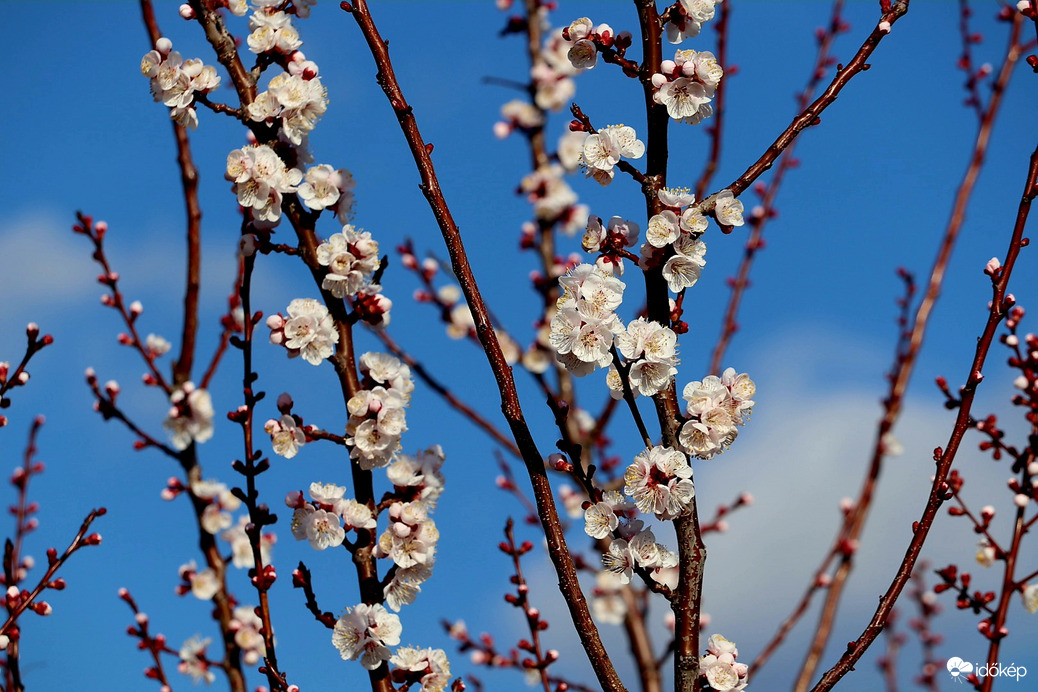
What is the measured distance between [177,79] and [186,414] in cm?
163

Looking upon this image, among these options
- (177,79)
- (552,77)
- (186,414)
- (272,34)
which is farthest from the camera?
(552,77)

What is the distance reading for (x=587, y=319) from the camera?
181cm

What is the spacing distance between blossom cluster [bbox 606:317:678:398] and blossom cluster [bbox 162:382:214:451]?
2.36 metres

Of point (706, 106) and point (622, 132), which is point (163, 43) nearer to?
point (622, 132)

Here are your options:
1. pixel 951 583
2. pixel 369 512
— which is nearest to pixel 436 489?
pixel 369 512

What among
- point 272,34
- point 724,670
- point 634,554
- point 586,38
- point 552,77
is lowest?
point 724,670

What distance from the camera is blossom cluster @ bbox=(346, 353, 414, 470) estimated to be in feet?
7.06

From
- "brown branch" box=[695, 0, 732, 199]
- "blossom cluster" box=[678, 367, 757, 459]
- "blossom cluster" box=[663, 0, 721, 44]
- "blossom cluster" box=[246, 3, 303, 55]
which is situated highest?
"brown branch" box=[695, 0, 732, 199]

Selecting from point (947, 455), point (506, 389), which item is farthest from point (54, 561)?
point (947, 455)

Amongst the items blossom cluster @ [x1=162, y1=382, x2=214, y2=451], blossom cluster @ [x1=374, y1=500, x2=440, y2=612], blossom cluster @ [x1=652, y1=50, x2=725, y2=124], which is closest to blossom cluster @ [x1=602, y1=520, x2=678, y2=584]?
blossom cluster @ [x1=374, y1=500, x2=440, y2=612]

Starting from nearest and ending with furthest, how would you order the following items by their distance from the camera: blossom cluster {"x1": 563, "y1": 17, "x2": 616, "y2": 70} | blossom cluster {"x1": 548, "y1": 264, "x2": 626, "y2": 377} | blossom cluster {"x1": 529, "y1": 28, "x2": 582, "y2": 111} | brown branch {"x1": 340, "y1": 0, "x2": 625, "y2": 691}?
1. brown branch {"x1": 340, "y1": 0, "x2": 625, "y2": 691}
2. blossom cluster {"x1": 548, "y1": 264, "x2": 626, "y2": 377}
3. blossom cluster {"x1": 563, "y1": 17, "x2": 616, "y2": 70}
4. blossom cluster {"x1": 529, "y1": 28, "x2": 582, "y2": 111}

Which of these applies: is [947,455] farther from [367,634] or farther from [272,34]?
[272,34]

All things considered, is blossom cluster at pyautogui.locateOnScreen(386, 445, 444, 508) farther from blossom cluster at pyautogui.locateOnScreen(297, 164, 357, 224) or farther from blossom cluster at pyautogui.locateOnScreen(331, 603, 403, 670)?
blossom cluster at pyautogui.locateOnScreen(297, 164, 357, 224)

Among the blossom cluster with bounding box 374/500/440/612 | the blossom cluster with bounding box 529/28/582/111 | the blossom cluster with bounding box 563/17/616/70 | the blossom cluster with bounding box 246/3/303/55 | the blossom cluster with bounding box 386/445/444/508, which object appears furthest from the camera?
the blossom cluster with bounding box 529/28/582/111
